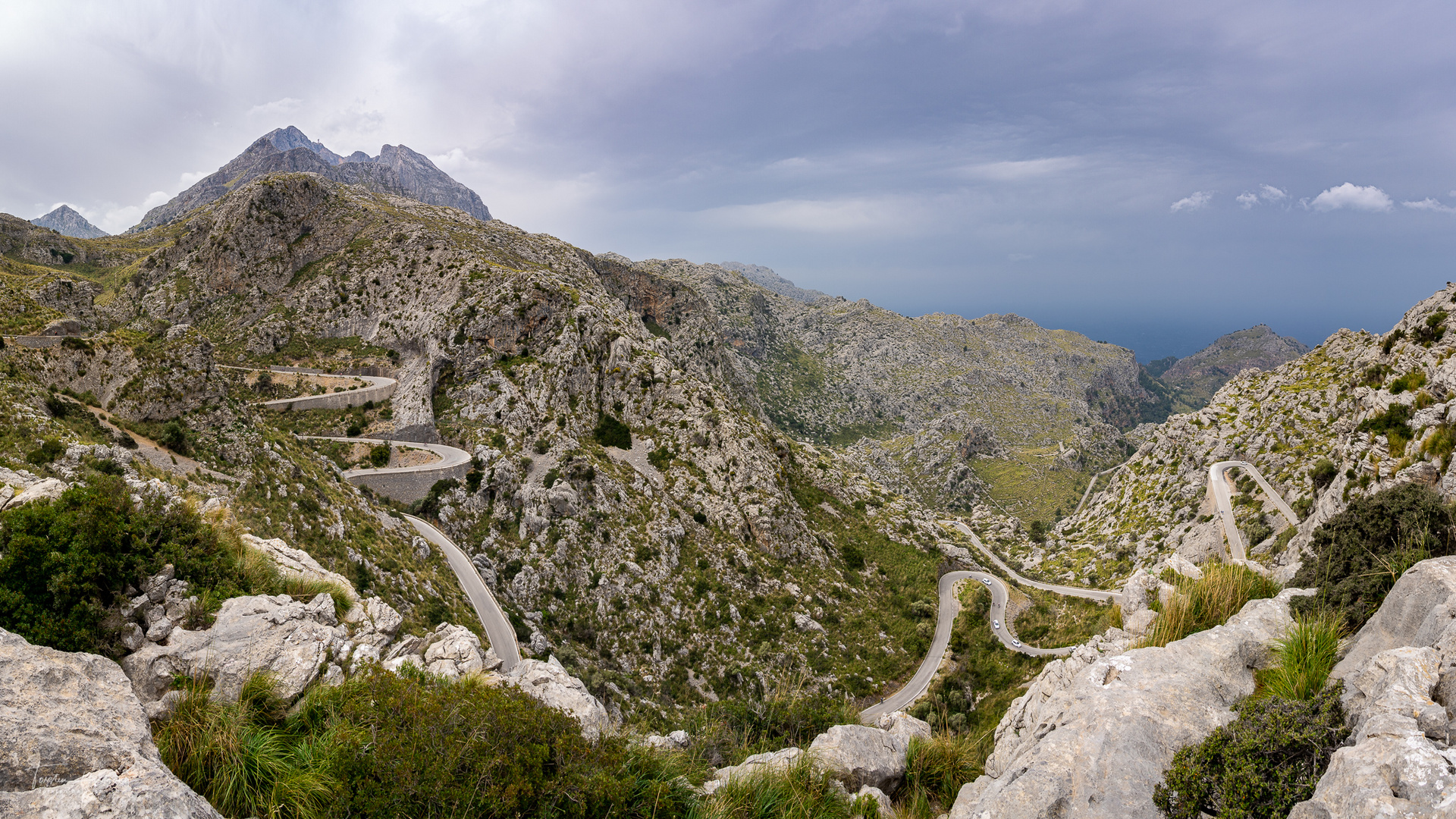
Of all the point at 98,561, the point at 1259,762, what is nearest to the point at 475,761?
the point at 98,561

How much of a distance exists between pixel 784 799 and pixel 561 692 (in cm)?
514

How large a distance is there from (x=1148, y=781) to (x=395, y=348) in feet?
256

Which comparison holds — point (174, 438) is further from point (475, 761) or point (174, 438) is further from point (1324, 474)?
point (1324, 474)

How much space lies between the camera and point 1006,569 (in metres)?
72.5

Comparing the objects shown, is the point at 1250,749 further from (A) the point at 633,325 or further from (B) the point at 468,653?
(A) the point at 633,325

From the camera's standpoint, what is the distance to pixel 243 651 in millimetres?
8352

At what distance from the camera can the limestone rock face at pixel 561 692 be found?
9.80 meters

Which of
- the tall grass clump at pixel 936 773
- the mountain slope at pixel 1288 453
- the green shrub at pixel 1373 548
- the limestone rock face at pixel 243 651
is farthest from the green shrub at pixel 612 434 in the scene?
the green shrub at pixel 1373 548

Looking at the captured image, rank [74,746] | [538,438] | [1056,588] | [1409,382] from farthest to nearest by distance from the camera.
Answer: [1056,588], [538,438], [1409,382], [74,746]

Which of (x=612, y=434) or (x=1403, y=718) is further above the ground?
(x=1403, y=718)

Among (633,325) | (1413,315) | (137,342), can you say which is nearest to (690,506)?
(633,325)

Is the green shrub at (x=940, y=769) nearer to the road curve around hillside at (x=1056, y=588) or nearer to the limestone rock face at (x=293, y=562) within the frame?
the limestone rock face at (x=293, y=562)

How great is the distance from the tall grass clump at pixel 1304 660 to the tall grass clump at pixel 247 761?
1169cm

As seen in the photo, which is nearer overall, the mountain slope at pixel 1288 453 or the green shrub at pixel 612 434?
the mountain slope at pixel 1288 453
